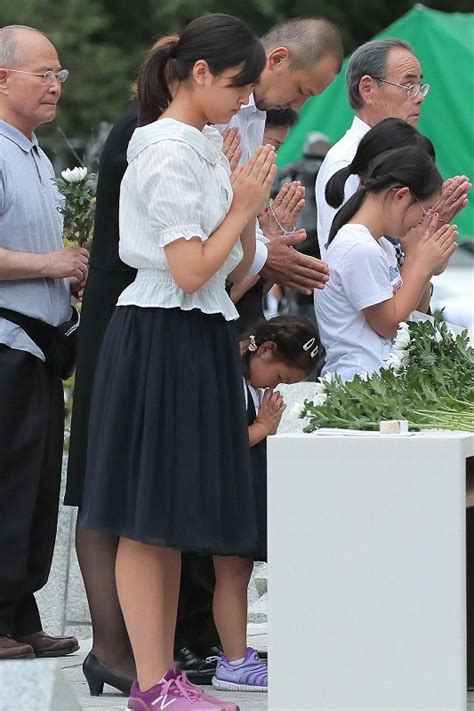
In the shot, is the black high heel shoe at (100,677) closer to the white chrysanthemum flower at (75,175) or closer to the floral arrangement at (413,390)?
the floral arrangement at (413,390)

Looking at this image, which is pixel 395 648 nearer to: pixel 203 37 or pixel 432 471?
pixel 432 471

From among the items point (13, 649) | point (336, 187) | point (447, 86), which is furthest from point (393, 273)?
point (447, 86)

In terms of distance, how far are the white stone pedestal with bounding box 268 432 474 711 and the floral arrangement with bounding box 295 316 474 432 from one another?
0.22 meters

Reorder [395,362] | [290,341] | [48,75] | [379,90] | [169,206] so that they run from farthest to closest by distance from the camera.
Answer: [379,90] → [48,75] → [290,341] → [395,362] → [169,206]

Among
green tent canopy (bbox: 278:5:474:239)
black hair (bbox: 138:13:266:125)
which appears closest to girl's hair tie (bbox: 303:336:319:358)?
black hair (bbox: 138:13:266:125)

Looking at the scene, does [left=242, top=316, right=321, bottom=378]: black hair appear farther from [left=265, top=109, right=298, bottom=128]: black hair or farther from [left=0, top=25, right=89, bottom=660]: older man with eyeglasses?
[left=265, top=109, right=298, bottom=128]: black hair

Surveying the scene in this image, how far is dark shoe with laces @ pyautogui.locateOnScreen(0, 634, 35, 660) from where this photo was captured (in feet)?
16.0

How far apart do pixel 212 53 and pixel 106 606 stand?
4.94 ft

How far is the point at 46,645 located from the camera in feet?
17.0

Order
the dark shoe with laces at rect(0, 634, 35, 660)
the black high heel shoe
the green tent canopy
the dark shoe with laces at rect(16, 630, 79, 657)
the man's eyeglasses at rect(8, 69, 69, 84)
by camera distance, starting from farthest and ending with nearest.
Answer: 1. the green tent canopy
2. the dark shoe with laces at rect(16, 630, 79, 657)
3. the man's eyeglasses at rect(8, 69, 69, 84)
4. the dark shoe with laces at rect(0, 634, 35, 660)
5. the black high heel shoe

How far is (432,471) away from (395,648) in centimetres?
39

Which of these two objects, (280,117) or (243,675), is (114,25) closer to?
(280,117)

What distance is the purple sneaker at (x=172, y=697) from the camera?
386 cm

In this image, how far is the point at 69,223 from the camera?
5.09 m
